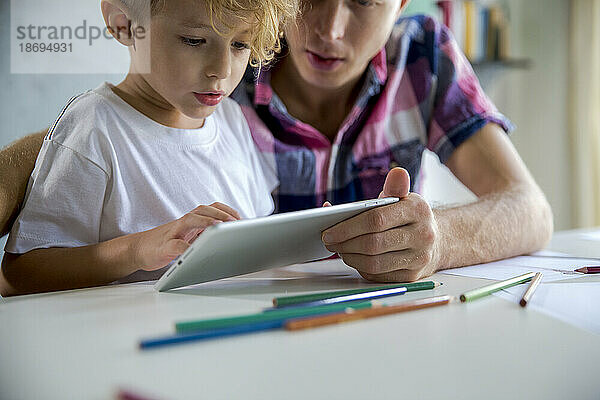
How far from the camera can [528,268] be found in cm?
77

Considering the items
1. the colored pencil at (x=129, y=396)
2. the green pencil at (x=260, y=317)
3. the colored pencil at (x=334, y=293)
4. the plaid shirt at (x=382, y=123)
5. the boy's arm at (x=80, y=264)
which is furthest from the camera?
the plaid shirt at (x=382, y=123)

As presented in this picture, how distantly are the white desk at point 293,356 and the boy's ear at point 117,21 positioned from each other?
0.28 m

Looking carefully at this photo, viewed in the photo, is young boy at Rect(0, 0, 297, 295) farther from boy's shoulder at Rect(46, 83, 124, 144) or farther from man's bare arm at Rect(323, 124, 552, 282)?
man's bare arm at Rect(323, 124, 552, 282)

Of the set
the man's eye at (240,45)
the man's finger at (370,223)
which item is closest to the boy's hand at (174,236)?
the man's finger at (370,223)

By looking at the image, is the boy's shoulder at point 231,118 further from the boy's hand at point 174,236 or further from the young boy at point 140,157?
the boy's hand at point 174,236

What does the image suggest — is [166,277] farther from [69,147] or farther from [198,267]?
[69,147]

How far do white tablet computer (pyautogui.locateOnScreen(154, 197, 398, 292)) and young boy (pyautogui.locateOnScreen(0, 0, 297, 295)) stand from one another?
0.03m

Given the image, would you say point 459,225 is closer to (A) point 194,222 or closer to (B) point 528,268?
(B) point 528,268

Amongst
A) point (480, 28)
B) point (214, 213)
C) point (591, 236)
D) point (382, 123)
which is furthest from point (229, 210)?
point (480, 28)

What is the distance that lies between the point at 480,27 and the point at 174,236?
2.26 metres

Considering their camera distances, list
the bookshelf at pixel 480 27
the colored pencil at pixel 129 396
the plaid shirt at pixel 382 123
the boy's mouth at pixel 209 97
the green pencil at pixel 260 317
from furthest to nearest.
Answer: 1. the bookshelf at pixel 480 27
2. the plaid shirt at pixel 382 123
3. the boy's mouth at pixel 209 97
4. the green pencil at pixel 260 317
5. the colored pencil at pixel 129 396

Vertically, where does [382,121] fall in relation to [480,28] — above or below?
below

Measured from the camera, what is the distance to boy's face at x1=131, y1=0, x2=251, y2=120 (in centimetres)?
69

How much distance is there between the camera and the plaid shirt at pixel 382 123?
3.37ft
